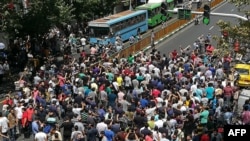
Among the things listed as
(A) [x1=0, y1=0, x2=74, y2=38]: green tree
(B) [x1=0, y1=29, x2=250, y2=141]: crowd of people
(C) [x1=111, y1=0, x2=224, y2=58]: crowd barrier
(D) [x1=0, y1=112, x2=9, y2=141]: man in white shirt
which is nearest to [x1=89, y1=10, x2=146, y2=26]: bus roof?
(C) [x1=111, y1=0, x2=224, y2=58]: crowd barrier

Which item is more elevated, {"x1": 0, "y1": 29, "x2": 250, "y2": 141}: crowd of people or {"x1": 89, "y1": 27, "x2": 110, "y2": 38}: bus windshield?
{"x1": 0, "y1": 29, "x2": 250, "y2": 141}: crowd of people

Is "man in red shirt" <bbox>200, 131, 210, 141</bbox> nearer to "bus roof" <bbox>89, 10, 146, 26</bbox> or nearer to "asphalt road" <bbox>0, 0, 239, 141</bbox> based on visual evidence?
"asphalt road" <bbox>0, 0, 239, 141</bbox>

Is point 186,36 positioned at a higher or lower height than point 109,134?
lower

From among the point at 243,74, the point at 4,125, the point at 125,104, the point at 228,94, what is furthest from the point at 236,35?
the point at 4,125

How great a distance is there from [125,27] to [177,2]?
1846 centimetres

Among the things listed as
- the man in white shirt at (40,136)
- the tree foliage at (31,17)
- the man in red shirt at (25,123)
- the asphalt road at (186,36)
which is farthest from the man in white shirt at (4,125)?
the asphalt road at (186,36)

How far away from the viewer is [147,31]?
159 ft

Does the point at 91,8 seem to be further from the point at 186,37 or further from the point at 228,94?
the point at 228,94

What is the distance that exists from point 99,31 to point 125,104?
21031 mm

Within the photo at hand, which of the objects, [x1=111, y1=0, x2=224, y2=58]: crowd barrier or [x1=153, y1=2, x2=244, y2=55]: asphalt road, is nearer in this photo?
[x1=111, y1=0, x2=224, y2=58]: crowd barrier

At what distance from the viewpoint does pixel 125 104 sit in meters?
20.2

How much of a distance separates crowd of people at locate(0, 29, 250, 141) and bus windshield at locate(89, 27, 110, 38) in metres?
13.0

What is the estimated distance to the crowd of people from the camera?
56.3 ft

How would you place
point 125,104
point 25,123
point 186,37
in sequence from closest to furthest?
point 25,123
point 125,104
point 186,37
